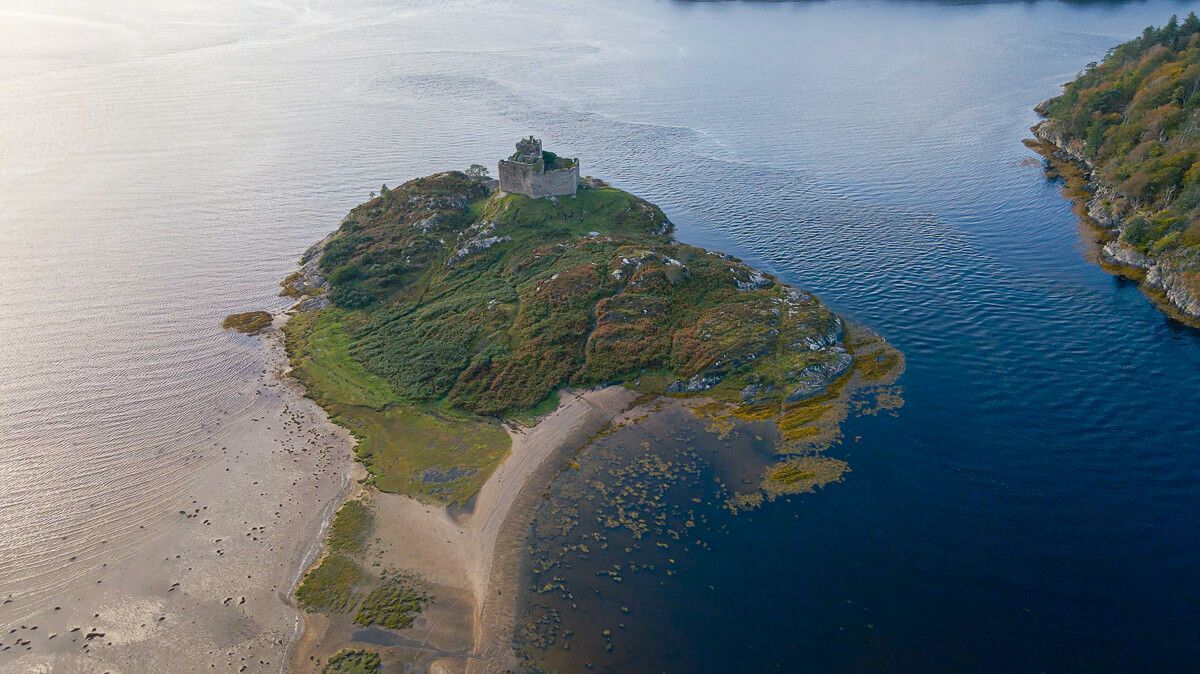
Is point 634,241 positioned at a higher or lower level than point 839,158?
lower

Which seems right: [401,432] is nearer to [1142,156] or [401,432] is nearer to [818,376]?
[818,376]

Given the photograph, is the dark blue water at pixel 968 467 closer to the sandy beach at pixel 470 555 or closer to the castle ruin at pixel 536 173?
the sandy beach at pixel 470 555

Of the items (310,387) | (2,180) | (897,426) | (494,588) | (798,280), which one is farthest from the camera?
(2,180)

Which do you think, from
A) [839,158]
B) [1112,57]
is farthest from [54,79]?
[1112,57]

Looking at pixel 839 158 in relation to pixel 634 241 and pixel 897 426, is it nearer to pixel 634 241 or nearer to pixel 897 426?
pixel 634 241

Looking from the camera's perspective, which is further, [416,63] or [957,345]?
[416,63]

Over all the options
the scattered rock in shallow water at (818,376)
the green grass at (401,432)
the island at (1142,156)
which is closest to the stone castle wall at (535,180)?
the green grass at (401,432)
